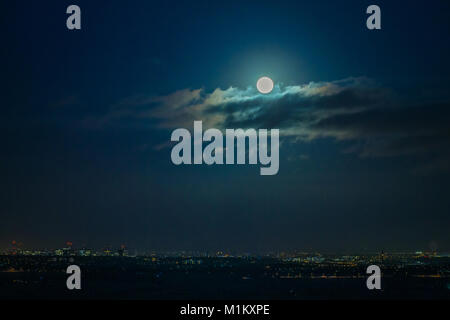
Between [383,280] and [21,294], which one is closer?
[21,294]

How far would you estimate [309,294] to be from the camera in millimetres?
115688
